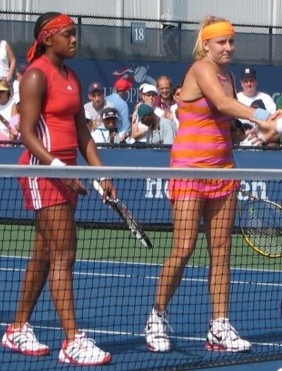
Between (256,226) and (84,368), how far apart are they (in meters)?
5.44

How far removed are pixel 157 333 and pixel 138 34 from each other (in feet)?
46.9

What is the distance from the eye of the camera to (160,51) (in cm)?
2117

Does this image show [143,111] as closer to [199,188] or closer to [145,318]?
[145,318]

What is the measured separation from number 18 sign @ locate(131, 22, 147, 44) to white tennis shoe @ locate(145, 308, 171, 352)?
14098 millimetres

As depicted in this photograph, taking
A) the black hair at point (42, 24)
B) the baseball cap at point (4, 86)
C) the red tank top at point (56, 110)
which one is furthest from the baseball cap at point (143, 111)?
the red tank top at point (56, 110)

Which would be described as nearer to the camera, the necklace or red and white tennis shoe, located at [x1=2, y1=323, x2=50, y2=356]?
red and white tennis shoe, located at [x1=2, y1=323, x2=50, y2=356]

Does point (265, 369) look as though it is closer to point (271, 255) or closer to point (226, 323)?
point (226, 323)

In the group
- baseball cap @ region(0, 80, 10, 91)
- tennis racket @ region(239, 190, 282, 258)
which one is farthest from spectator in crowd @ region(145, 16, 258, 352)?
baseball cap @ region(0, 80, 10, 91)

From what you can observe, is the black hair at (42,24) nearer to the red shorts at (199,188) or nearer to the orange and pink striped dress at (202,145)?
the orange and pink striped dress at (202,145)

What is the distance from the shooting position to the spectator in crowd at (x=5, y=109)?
14695 millimetres

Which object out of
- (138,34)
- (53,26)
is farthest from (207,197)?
(138,34)

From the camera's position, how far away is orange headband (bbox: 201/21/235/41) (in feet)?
24.2

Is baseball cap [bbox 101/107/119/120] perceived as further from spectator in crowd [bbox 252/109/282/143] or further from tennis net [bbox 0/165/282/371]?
spectator in crowd [bbox 252/109/282/143]

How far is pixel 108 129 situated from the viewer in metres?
15.0
